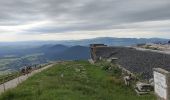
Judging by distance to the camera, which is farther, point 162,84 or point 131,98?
point 131,98

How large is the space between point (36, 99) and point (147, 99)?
10217 millimetres

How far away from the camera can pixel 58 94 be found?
97.9ft

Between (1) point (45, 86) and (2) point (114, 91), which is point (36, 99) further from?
(2) point (114, 91)

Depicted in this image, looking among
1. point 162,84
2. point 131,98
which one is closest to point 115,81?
point 131,98

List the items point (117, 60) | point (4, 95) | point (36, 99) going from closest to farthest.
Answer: point (36, 99)
point (4, 95)
point (117, 60)

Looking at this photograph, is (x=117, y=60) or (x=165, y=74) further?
(x=117, y=60)

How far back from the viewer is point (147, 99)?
32.9 meters

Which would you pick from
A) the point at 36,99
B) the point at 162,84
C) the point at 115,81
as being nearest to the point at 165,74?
the point at 162,84

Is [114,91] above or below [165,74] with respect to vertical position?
below

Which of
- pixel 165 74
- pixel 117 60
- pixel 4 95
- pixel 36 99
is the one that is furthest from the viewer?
pixel 117 60

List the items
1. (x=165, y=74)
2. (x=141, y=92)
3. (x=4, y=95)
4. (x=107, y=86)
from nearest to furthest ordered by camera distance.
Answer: (x=165, y=74)
(x=4, y=95)
(x=141, y=92)
(x=107, y=86)

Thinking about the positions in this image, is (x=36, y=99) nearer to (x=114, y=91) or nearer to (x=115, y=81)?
(x=114, y=91)

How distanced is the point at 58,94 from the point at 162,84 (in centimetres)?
1162

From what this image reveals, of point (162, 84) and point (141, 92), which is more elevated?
point (162, 84)
